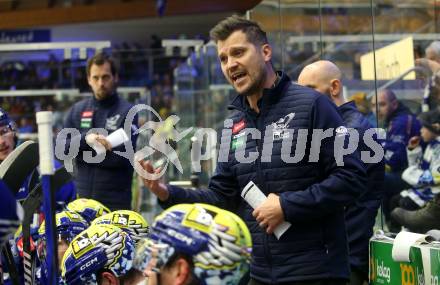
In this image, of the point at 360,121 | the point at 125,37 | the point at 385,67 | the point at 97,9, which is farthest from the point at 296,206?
the point at 125,37

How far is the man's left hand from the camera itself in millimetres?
4258

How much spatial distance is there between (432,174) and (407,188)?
15.2 inches

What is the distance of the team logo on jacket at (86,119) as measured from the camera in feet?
25.9

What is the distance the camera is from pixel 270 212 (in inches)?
168

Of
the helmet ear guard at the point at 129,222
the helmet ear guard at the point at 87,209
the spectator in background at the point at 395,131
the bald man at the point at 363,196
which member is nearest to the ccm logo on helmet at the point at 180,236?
the helmet ear guard at the point at 129,222

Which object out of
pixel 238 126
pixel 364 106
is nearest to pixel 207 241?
pixel 238 126

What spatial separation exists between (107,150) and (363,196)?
251 centimetres

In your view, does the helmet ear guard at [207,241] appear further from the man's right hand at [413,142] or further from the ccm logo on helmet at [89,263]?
the man's right hand at [413,142]

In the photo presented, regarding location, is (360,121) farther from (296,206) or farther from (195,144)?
(195,144)

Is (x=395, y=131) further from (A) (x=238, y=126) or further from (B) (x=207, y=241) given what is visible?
(B) (x=207, y=241)


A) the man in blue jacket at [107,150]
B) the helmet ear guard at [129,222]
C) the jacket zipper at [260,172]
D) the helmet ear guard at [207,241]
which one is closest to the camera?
the helmet ear guard at [207,241]

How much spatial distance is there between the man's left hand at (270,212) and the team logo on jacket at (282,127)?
0.98 ft

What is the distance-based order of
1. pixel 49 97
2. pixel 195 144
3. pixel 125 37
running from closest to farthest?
pixel 195 144 < pixel 49 97 < pixel 125 37

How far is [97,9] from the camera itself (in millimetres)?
25766
